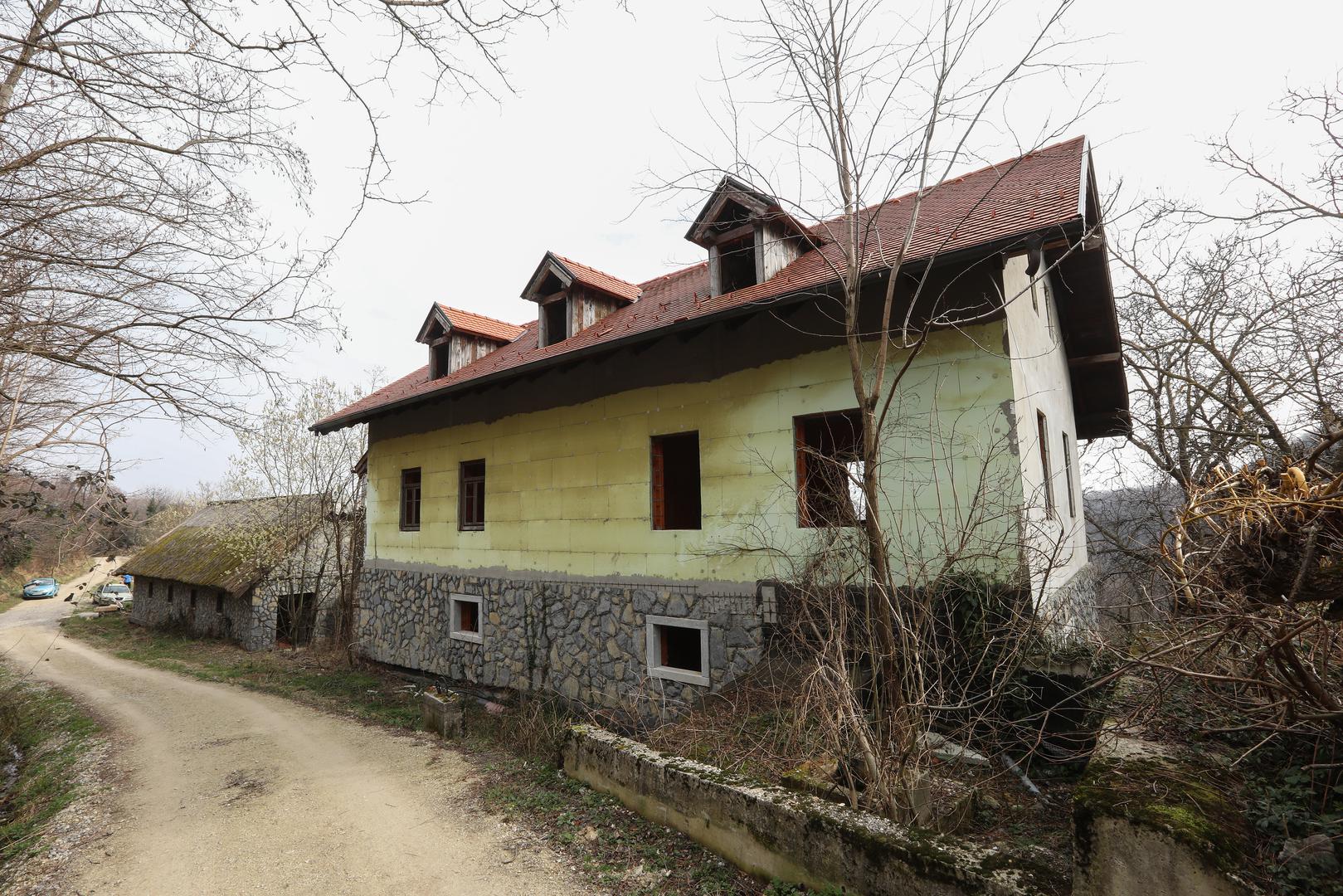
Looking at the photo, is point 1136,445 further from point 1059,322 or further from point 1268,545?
point 1268,545

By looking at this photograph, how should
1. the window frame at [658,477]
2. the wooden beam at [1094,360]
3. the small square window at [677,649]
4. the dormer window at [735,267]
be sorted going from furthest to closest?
the wooden beam at [1094,360]
the dormer window at [735,267]
the window frame at [658,477]
the small square window at [677,649]

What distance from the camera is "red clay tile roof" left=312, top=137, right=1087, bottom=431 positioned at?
19.9ft

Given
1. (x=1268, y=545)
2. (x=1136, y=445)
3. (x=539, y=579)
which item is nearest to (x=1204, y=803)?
(x=1268, y=545)

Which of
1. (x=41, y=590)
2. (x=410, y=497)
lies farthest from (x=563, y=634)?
(x=41, y=590)

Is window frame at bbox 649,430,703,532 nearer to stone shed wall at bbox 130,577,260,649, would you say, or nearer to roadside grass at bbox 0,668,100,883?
roadside grass at bbox 0,668,100,883

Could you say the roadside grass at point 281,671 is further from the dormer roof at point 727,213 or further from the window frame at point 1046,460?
the window frame at point 1046,460

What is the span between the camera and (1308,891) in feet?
8.75

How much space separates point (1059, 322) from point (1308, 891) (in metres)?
9.99

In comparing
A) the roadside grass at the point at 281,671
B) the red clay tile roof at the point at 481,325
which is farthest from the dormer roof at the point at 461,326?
the roadside grass at the point at 281,671

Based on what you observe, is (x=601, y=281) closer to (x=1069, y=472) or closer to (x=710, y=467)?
(x=710, y=467)

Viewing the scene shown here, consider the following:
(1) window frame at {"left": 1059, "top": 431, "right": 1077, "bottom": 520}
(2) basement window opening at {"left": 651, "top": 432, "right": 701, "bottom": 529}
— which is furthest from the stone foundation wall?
(1) window frame at {"left": 1059, "top": 431, "right": 1077, "bottom": 520}

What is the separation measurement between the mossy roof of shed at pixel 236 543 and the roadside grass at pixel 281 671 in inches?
75.5

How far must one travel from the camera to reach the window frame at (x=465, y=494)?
11.7 metres

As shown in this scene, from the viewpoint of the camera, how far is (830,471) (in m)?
7.08
